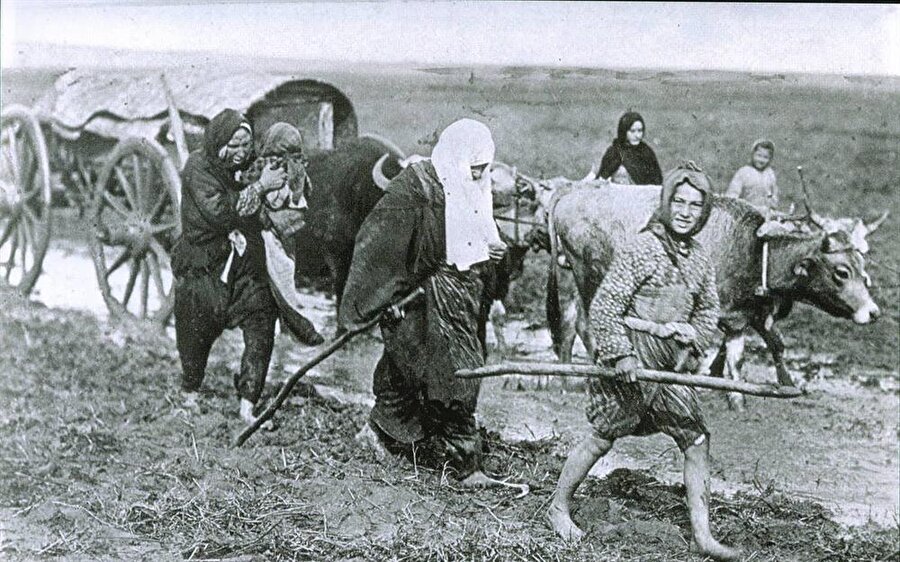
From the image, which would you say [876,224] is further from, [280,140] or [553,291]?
[280,140]

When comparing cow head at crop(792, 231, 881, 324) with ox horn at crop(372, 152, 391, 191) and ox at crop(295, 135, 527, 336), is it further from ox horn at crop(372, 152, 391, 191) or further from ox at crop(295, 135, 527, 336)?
ox horn at crop(372, 152, 391, 191)

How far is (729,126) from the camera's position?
5.39 m

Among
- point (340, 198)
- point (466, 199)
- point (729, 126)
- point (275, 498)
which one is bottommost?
point (275, 498)

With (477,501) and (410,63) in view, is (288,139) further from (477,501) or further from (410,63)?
(477,501)

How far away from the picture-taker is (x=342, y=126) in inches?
240

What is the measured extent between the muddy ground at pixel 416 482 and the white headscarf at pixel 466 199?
63 cm

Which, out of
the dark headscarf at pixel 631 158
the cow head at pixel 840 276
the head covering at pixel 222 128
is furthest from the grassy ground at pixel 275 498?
the dark headscarf at pixel 631 158

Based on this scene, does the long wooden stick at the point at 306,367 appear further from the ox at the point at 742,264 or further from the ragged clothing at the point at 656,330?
the ragged clothing at the point at 656,330

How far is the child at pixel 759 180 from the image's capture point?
17.5ft

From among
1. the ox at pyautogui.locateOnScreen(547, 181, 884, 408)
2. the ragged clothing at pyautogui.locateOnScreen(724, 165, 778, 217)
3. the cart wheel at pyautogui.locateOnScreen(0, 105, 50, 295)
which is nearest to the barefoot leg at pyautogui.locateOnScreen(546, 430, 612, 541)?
the ox at pyautogui.locateOnScreen(547, 181, 884, 408)

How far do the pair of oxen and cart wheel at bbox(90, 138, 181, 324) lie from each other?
159 cm

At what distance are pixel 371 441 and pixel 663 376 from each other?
176 centimetres

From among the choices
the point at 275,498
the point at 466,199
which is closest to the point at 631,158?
the point at 466,199

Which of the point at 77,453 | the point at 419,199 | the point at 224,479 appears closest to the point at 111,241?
the point at 77,453
